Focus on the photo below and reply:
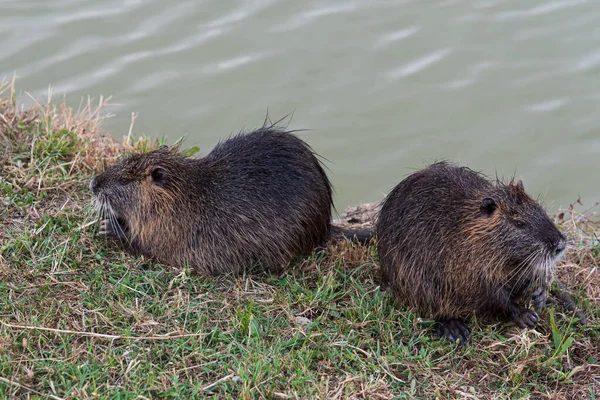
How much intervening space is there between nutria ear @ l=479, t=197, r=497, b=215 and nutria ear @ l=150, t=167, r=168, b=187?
1.57 meters

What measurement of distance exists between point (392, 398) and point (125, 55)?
196 inches

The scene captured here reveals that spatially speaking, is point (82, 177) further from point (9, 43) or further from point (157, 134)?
point (9, 43)

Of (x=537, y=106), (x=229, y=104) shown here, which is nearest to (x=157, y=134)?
(x=229, y=104)

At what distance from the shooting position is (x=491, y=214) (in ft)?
11.4

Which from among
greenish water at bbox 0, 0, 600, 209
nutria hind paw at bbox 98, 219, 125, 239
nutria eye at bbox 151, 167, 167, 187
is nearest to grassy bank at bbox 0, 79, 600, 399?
nutria hind paw at bbox 98, 219, 125, 239

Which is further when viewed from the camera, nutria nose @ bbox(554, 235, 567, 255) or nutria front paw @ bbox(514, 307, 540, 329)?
nutria front paw @ bbox(514, 307, 540, 329)

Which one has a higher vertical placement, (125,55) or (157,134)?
(125,55)

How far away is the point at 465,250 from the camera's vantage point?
3512mm

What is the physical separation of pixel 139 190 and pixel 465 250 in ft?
5.42

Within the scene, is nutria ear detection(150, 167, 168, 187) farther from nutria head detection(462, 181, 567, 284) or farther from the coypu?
nutria head detection(462, 181, 567, 284)

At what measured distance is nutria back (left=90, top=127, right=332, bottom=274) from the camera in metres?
3.91

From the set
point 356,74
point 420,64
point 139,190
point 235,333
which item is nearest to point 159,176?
point 139,190

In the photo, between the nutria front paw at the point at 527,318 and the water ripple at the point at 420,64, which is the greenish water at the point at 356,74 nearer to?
the water ripple at the point at 420,64

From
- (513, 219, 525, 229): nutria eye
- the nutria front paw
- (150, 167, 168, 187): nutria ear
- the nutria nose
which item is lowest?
the nutria front paw
